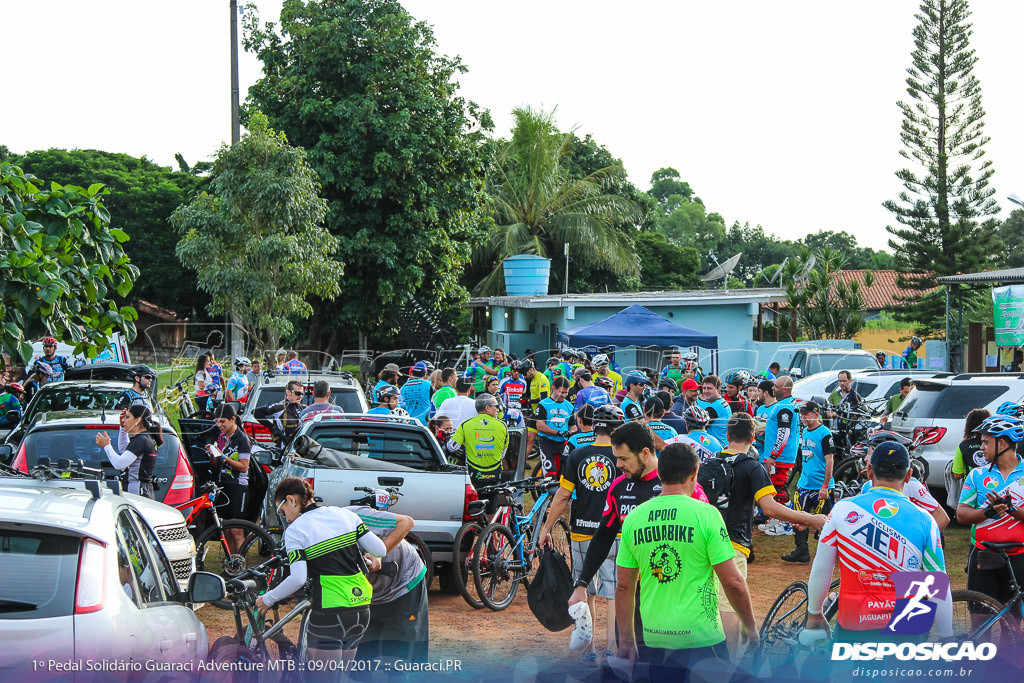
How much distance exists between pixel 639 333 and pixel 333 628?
17946 millimetres

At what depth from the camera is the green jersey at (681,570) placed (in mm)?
4168

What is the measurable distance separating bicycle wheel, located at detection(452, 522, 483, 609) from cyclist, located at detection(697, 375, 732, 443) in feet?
11.6

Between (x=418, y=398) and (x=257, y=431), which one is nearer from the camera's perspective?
(x=257, y=431)

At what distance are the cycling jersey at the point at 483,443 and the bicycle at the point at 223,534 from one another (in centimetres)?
245

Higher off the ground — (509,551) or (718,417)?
(718,417)

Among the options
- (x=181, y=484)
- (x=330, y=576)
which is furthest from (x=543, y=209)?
(x=330, y=576)

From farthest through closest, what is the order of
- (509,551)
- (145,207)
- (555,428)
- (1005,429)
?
(145,207) < (555,428) < (509,551) < (1005,429)

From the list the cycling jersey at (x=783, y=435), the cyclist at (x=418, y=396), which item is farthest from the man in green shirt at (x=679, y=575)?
the cyclist at (x=418, y=396)

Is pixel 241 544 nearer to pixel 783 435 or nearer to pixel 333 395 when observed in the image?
pixel 783 435

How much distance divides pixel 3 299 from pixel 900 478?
20.7ft

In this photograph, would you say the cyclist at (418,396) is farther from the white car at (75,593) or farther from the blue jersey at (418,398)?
the white car at (75,593)

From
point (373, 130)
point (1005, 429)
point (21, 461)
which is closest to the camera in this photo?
point (1005, 429)

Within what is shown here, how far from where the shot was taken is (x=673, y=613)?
165 inches

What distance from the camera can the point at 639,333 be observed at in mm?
22703
